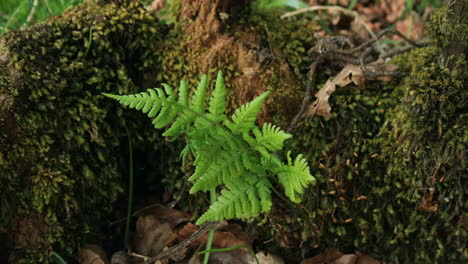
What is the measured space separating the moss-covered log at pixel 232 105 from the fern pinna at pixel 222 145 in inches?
23.5

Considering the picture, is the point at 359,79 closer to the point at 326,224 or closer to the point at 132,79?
the point at 326,224

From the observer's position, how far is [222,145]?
169 centimetres

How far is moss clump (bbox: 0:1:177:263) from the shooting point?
6.63ft

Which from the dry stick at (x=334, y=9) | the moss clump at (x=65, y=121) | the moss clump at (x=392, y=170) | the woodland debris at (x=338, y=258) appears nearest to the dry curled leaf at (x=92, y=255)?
the moss clump at (x=65, y=121)

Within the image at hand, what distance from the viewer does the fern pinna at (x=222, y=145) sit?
163 centimetres

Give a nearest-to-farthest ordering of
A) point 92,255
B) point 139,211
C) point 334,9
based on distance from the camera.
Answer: point 92,255
point 139,211
point 334,9

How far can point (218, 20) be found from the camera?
244 centimetres

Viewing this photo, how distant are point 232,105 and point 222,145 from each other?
2.21 ft

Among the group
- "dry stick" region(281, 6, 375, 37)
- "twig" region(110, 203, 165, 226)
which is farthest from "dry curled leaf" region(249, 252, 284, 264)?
"dry stick" region(281, 6, 375, 37)

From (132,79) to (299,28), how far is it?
113 cm

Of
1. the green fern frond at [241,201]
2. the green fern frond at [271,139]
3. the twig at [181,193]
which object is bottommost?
the twig at [181,193]

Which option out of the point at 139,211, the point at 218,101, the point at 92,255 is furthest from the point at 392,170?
the point at 92,255

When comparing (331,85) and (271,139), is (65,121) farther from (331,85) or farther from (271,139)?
(331,85)

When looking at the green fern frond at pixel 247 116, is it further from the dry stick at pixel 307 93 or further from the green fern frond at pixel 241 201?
the dry stick at pixel 307 93
